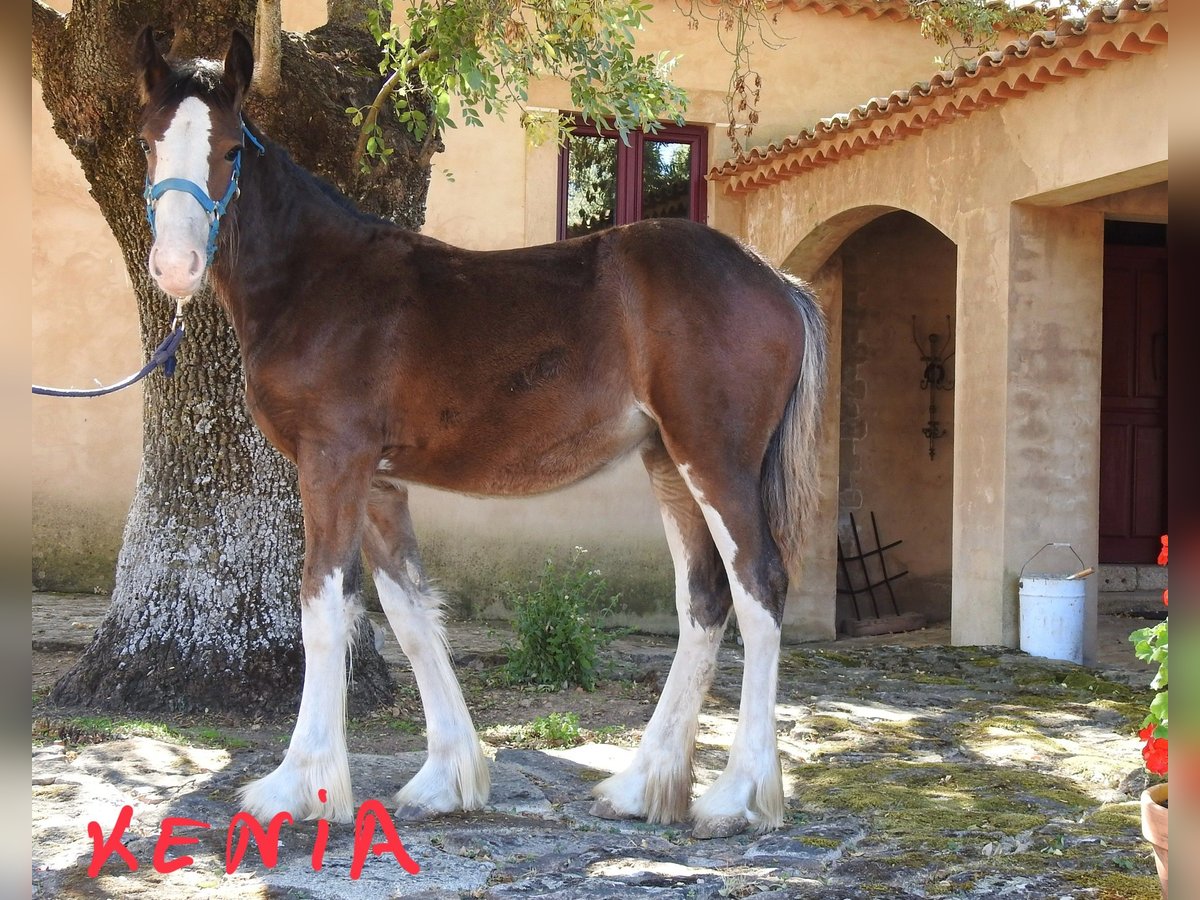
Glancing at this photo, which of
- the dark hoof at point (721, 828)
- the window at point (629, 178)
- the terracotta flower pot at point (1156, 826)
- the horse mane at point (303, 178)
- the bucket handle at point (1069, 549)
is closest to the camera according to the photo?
the terracotta flower pot at point (1156, 826)

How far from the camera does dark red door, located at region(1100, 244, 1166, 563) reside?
1119cm

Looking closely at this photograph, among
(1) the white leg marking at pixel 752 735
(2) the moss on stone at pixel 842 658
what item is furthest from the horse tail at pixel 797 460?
(2) the moss on stone at pixel 842 658

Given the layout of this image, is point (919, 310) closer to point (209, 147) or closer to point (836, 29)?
point (836, 29)

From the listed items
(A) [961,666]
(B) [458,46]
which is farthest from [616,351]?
(A) [961,666]

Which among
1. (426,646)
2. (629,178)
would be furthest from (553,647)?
(629,178)

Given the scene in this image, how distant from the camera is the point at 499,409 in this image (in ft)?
12.8

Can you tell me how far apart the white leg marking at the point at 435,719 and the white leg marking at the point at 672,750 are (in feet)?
1.49

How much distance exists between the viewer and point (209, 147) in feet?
11.4

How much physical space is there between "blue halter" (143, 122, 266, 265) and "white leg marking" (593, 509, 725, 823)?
6.57ft

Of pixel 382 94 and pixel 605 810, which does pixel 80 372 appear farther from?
pixel 605 810

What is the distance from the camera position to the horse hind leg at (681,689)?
3900mm

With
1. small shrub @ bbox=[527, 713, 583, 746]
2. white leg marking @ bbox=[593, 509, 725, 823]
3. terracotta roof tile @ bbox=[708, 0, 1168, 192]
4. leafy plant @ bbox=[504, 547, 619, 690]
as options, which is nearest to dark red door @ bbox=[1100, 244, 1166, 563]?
terracotta roof tile @ bbox=[708, 0, 1168, 192]

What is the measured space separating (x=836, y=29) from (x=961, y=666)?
7.27m

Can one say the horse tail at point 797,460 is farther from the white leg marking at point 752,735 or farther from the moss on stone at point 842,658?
the moss on stone at point 842,658
